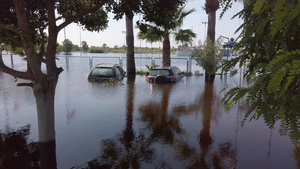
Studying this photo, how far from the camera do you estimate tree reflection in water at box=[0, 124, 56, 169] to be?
225 inches

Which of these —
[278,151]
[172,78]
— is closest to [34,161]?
[278,151]

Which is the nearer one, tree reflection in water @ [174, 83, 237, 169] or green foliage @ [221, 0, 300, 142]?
green foliage @ [221, 0, 300, 142]

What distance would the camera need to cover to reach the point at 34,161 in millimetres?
5848

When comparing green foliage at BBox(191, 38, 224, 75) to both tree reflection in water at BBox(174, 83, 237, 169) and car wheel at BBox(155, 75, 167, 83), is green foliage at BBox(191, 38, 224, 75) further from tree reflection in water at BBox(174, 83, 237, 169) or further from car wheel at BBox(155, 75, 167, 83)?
tree reflection in water at BBox(174, 83, 237, 169)

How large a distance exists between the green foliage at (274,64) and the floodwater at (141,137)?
1782mm

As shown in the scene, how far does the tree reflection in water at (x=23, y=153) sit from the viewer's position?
5707mm

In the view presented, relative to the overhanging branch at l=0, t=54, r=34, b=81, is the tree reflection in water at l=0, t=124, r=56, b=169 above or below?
below

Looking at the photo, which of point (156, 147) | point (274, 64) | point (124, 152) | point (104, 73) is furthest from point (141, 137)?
point (104, 73)

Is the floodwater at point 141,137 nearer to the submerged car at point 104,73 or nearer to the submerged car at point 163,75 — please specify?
the submerged car at point 104,73

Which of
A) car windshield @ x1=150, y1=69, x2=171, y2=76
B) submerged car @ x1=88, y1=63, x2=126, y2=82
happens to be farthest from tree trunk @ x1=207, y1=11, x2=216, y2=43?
submerged car @ x1=88, y1=63, x2=126, y2=82

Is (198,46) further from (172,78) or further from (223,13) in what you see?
(223,13)

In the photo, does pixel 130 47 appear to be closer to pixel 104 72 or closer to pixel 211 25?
pixel 104 72

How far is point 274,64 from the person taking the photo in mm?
1938

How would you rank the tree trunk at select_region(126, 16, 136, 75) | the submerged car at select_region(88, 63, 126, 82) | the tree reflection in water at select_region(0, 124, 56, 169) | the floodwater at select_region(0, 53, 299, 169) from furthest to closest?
the tree trunk at select_region(126, 16, 136, 75), the submerged car at select_region(88, 63, 126, 82), the floodwater at select_region(0, 53, 299, 169), the tree reflection in water at select_region(0, 124, 56, 169)
